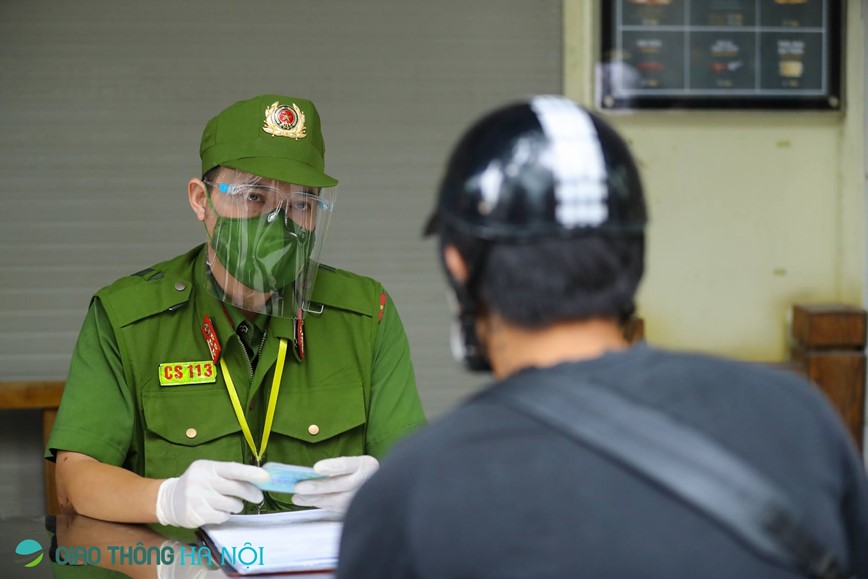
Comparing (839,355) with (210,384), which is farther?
(839,355)

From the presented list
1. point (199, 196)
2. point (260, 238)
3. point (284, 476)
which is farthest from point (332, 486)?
point (199, 196)

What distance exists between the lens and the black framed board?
328cm

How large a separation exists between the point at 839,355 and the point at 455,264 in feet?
8.49

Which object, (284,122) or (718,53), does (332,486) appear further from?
(718,53)

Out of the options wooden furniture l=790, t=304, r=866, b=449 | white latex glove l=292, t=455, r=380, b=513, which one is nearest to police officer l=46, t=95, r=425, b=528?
white latex glove l=292, t=455, r=380, b=513

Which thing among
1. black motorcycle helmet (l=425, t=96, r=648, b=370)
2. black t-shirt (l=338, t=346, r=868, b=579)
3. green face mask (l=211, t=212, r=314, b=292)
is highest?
black motorcycle helmet (l=425, t=96, r=648, b=370)

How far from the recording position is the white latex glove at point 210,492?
1.76 meters

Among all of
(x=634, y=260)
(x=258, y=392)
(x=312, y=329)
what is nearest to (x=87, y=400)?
(x=258, y=392)

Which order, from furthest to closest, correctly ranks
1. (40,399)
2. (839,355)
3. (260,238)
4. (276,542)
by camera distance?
(839,355) < (40,399) < (260,238) < (276,542)

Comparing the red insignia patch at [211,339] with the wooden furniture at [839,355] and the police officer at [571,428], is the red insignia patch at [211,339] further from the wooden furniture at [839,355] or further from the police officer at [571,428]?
the wooden furniture at [839,355]

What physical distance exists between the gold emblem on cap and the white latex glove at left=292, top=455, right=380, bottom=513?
0.67 meters

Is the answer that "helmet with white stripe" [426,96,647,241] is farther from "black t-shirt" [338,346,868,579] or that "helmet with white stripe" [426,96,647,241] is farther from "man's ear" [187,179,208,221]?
"man's ear" [187,179,208,221]

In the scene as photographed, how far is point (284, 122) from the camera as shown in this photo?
84.7 inches

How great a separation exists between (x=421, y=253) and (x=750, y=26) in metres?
1.23
